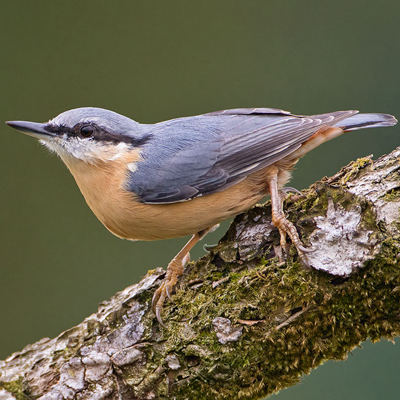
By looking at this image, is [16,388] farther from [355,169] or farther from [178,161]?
[355,169]

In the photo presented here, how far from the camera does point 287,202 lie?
1.95 meters

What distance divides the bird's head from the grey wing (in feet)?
0.46

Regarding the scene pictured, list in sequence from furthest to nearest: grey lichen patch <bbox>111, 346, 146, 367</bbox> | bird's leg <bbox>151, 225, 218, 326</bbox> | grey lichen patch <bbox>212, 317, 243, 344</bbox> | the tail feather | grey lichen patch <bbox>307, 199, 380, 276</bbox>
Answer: the tail feather < bird's leg <bbox>151, 225, 218, 326</bbox> < grey lichen patch <bbox>111, 346, 146, 367</bbox> < grey lichen patch <bbox>212, 317, 243, 344</bbox> < grey lichen patch <bbox>307, 199, 380, 276</bbox>

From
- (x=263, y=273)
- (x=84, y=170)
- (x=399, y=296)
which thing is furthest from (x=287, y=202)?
(x=84, y=170)

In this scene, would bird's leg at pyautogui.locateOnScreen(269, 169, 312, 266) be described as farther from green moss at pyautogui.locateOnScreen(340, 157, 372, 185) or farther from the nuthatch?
green moss at pyautogui.locateOnScreen(340, 157, 372, 185)

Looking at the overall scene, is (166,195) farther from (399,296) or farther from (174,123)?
(399,296)

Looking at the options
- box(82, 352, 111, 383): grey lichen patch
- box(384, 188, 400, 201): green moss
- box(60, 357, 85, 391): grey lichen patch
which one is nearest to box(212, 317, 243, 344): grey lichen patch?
box(82, 352, 111, 383): grey lichen patch

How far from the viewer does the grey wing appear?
6.67 ft

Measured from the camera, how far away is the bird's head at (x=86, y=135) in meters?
2.11

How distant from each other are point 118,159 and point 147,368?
36.6 inches

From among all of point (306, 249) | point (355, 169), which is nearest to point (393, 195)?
point (355, 169)

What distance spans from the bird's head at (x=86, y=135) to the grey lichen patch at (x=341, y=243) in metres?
0.99

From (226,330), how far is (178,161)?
798mm

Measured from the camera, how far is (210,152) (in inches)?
83.0
